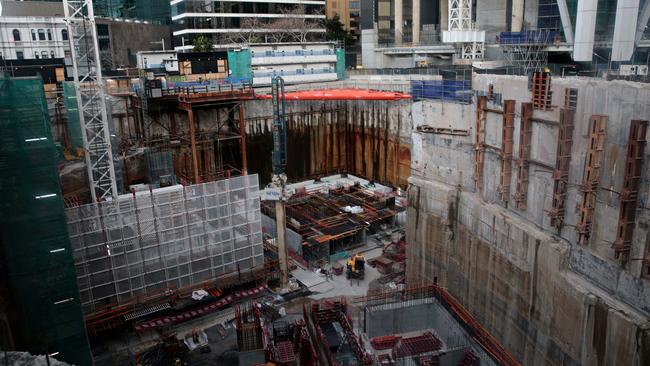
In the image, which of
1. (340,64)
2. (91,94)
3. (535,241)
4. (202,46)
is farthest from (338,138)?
(202,46)


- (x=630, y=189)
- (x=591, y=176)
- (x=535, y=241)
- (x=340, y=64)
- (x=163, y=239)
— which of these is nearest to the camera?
(x=630, y=189)

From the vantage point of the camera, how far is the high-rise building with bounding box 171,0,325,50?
6297cm

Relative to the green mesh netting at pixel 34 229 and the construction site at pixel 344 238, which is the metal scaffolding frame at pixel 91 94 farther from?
the green mesh netting at pixel 34 229

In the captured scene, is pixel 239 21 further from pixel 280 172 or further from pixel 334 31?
pixel 280 172

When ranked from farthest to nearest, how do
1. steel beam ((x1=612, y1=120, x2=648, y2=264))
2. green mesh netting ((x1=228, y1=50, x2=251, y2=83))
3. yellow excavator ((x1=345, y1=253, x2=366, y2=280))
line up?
green mesh netting ((x1=228, y1=50, x2=251, y2=83)), yellow excavator ((x1=345, y1=253, x2=366, y2=280)), steel beam ((x1=612, y1=120, x2=648, y2=264))

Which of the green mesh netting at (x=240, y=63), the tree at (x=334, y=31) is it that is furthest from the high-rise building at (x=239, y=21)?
the green mesh netting at (x=240, y=63)

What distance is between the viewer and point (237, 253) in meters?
21.6

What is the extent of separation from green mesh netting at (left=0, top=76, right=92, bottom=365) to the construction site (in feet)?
0.15

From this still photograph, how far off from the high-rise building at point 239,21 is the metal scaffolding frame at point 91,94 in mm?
42283

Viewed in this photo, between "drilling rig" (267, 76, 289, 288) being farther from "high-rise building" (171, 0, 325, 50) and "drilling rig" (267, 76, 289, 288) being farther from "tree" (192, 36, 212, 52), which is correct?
"high-rise building" (171, 0, 325, 50)

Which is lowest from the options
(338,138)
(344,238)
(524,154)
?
(344,238)

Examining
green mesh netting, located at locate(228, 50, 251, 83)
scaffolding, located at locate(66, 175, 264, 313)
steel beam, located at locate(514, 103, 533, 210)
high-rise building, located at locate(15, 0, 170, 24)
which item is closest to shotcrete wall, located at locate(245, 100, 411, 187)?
green mesh netting, located at locate(228, 50, 251, 83)

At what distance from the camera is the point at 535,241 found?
15.0 m

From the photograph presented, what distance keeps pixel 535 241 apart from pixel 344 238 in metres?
11.7
